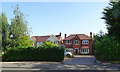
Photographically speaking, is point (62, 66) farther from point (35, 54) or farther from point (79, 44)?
point (79, 44)

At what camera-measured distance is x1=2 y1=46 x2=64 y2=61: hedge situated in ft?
58.9

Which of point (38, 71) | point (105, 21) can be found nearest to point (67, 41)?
point (105, 21)

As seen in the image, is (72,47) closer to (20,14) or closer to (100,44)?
(20,14)

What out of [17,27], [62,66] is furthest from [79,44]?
[62,66]

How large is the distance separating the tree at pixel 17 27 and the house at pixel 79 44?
63.2ft

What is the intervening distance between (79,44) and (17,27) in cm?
2296

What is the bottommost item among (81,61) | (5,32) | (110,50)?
(81,61)

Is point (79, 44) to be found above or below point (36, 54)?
above

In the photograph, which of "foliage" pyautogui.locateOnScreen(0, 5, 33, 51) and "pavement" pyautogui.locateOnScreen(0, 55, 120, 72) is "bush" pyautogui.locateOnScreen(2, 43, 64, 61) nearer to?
"pavement" pyautogui.locateOnScreen(0, 55, 120, 72)

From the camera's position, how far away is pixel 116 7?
693 inches

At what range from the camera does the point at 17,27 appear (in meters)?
28.1

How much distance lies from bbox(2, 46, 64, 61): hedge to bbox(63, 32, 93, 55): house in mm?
26686

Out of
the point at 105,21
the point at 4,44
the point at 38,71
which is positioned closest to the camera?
the point at 38,71

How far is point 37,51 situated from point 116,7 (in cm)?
1227
